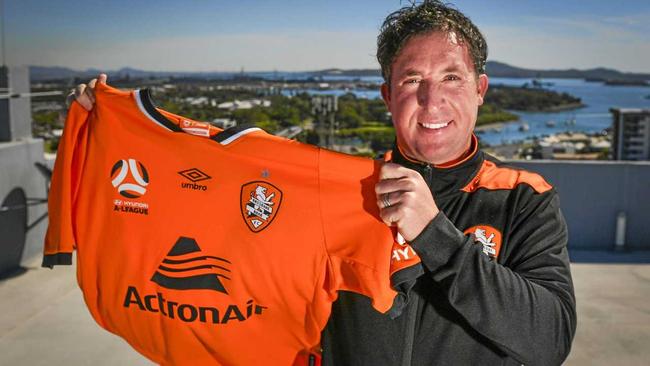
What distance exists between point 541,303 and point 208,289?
75 centimetres

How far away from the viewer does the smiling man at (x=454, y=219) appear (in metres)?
1.07

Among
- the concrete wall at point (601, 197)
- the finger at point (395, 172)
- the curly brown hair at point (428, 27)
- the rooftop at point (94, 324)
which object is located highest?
the curly brown hair at point (428, 27)

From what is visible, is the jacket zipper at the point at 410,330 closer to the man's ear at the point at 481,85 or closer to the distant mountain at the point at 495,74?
the man's ear at the point at 481,85

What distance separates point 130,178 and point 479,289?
95cm

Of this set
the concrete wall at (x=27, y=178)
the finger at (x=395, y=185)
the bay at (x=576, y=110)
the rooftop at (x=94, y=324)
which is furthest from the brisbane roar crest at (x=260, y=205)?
the bay at (x=576, y=110)

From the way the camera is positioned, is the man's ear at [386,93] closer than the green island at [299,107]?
Yes

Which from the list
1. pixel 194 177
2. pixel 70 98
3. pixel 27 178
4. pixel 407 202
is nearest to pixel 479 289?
pixel 407 202

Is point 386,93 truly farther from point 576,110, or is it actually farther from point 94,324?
point 576,110

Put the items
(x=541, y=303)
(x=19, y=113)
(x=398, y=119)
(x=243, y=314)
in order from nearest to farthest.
Answer: (x=541, y=303), (x=398, y=119), (x=243, y=314), (x=19, y=113)

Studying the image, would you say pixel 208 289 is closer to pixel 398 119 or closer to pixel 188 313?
pixel 188 313

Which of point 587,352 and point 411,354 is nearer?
point 411,354

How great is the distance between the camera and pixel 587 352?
4.15m

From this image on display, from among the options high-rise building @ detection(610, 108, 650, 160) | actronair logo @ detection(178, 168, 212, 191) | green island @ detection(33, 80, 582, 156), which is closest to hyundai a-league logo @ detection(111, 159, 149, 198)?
actronair logo @ detection(178, 168, 212, 191)

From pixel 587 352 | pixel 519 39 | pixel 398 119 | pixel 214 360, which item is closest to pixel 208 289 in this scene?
pixel 214 360
